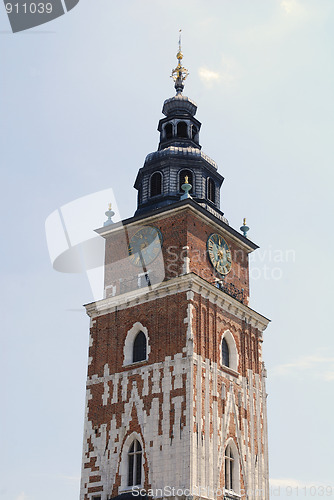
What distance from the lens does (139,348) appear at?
34.8 metres

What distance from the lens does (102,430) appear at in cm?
3381

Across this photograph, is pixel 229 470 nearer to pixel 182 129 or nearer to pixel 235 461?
pixel 235 461

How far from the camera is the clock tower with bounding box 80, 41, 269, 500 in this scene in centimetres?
3159

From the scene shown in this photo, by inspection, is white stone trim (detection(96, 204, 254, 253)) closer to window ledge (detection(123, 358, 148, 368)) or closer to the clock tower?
the clock tower

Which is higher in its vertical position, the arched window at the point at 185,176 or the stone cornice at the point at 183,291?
the arched window at the point at 185,176

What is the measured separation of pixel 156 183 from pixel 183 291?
24.5 feet

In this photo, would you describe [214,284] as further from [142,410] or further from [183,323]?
[142,410]

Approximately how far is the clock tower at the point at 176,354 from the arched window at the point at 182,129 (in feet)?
A: 4.95

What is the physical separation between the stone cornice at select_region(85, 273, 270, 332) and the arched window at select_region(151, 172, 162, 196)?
5984mm

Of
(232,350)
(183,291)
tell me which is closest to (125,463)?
(232,350)

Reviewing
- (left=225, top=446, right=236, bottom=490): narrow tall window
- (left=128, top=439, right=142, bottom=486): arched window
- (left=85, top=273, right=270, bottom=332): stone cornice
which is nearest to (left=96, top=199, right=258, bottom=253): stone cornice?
(left=85, top=273, right=270, bottom=332): stone cornice

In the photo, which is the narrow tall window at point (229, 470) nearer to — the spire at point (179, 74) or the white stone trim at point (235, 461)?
the white stone trim at point (235, 461)

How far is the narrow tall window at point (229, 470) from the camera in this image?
32344 mm

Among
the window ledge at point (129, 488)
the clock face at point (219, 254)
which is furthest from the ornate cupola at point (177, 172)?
the window ledge at point (129, 488)
